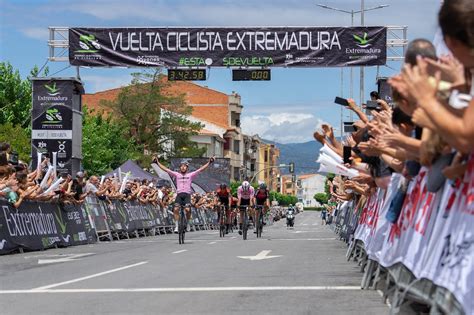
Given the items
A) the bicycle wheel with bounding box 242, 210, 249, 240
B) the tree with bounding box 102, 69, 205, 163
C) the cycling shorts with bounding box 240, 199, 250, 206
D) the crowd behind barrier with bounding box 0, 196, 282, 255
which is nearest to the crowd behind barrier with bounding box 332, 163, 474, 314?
the crowd behind barrier with bounding box 0, 196, 282, 255

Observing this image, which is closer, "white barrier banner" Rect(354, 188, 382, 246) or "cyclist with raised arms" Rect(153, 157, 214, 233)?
"white barrier banner" Rect(354, 188, 382, 246)

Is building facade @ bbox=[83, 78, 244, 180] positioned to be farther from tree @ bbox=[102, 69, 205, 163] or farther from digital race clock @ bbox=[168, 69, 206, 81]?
digital race clock @ bbox=[168, 69, 206, 81]

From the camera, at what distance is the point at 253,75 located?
107 ft

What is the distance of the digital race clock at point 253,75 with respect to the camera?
32.5 meters

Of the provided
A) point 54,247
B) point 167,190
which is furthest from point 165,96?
point 54,247

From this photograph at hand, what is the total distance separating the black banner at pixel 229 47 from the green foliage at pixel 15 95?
30.6 meters

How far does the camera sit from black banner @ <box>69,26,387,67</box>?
106 ft

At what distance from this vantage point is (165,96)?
287ft

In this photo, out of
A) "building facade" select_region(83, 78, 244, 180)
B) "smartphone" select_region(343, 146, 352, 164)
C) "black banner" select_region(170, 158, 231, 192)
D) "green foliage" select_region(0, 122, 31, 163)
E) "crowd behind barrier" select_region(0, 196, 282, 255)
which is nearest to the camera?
"smartphone" select_region(343, 146, 352, 164)

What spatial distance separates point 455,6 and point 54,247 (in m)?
18.0

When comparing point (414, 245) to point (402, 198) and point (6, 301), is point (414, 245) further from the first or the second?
point (6, 301)

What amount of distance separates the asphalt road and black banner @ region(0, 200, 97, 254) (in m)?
1.33

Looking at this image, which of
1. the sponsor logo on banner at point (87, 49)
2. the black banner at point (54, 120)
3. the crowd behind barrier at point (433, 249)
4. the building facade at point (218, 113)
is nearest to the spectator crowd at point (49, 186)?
the black banner at point (54, 120)

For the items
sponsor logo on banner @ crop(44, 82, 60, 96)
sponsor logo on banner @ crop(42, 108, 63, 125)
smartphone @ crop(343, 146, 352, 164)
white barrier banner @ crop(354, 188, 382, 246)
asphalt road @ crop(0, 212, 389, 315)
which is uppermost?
sponsor logo on banner @ crop(44, 82, 60, 96)
